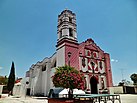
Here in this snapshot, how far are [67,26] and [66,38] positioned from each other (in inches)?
105

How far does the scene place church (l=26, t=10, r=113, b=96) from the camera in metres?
22.5

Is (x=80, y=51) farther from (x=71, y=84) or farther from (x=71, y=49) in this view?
(x=71, y=84)

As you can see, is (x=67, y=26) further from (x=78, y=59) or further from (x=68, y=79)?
(x=68, y=79)

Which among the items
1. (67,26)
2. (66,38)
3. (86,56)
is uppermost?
(67,26)

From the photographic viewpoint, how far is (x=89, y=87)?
73.8ft

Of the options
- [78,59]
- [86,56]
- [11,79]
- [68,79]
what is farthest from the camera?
[11,79]

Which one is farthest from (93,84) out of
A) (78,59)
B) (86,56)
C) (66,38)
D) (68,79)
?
(68,79)

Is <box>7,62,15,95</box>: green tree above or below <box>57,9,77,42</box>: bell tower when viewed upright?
below

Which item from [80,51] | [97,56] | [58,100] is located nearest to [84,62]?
Answer: [80,51]

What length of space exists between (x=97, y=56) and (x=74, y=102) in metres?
19.0

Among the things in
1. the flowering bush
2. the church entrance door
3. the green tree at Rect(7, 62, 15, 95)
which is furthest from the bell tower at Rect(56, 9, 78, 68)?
the green tree at Rect(7, 62, 15, 95)

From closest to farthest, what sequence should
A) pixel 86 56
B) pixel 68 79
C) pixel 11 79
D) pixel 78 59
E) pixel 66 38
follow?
pixel 68 79, pixel 78 59, pixel 66 38, pixel 86 56, pixel 11 79

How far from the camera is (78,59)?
2267 centimetres

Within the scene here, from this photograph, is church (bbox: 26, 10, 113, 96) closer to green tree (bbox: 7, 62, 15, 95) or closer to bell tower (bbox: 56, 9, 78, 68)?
bell tower (bbox: 56, 9, 78, 68)
